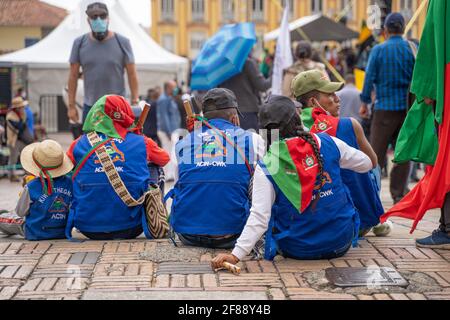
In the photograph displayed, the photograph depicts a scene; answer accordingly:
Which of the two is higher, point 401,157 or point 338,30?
point 338,30

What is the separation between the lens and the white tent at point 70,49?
754 inches

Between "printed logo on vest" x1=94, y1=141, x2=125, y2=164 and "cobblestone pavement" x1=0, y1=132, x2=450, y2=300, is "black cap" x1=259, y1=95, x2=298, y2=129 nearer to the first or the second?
"cobblestone pavement" x1=0, y1=132, x2=450, y2=300

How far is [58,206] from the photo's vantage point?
6.43 metres

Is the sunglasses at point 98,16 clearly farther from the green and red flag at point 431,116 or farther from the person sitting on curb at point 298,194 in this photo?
the person sitting on curb at point 298,194

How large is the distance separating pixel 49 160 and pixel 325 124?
81.6 inches

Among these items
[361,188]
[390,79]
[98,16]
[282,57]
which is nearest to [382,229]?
[361,188]

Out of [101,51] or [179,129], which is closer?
[101,51]

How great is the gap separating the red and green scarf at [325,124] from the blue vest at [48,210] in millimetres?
1967

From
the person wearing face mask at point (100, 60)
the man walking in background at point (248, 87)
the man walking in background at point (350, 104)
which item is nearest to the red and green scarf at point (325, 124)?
the person wearing face mask at point (100, 60)

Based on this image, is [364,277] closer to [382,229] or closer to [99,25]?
[382,229]

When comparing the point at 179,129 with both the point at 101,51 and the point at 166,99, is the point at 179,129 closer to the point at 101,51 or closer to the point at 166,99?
the point at 166,99
